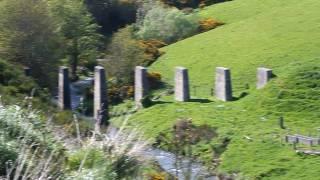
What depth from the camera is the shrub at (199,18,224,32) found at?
72812mm

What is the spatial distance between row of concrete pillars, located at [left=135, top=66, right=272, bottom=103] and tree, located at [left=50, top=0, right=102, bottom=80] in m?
8.10

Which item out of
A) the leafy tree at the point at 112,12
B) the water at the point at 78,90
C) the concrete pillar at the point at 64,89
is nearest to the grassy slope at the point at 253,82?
the concrete pillar at the point at 64,89

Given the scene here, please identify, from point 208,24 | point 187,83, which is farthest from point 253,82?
point 208,24

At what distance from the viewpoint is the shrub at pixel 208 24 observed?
239 feet

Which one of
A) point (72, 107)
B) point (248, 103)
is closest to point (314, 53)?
point (248, 103)

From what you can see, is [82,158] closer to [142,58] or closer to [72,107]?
[72,107]

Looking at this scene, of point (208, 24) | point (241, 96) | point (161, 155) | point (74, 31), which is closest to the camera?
point (161, 155)

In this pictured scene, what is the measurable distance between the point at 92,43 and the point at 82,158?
160 ft

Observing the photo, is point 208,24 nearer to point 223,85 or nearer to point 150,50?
point 150,50

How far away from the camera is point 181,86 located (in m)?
52.9

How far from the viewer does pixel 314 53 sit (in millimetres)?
57344

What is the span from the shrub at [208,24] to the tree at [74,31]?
11.7 meters

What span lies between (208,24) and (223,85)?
872 inches

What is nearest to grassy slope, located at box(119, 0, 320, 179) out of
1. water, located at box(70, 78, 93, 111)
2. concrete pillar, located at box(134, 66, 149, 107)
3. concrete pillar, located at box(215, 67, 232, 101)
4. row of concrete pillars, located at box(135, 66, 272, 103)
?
concrete pillar, located at box(215, 67, 232, 101)
